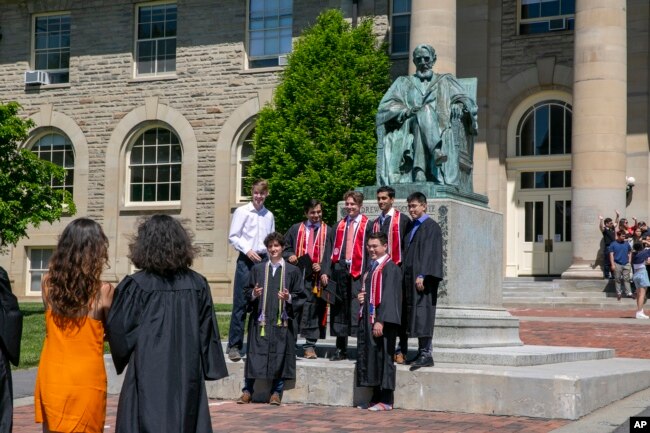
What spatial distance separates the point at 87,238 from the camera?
5.71 m

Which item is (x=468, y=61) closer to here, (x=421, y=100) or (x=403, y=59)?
(x=403, y=59)

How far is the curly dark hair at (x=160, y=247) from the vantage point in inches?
233

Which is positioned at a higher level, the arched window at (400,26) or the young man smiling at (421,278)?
the arched window at (400,26)

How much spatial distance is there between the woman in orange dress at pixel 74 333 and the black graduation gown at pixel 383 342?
14.4ft

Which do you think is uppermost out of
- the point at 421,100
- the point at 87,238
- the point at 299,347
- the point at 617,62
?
the point at 617,62

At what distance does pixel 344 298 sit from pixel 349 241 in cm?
61

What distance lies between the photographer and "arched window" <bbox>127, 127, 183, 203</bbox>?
3356 centimetres

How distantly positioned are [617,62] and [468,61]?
526cm

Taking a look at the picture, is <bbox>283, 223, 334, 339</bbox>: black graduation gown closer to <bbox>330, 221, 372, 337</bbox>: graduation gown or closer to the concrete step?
<bbox>330, 221, 372, 337</bbox>: graduation gown

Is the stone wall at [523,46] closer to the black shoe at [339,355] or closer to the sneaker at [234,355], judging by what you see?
the black shoe at [339,355]

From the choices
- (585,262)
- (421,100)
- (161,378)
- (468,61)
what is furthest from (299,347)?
(468,61)

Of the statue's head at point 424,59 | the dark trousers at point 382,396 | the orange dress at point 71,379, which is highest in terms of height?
the statue's head at point 424,59

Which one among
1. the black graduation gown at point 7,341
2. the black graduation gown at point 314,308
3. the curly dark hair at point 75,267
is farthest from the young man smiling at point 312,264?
the curly dark hair at point 75,267

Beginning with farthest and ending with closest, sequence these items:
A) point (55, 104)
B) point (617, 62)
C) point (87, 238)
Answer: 1. point (55, 104)
2. point (617, 62)
3. point (87, 238)
